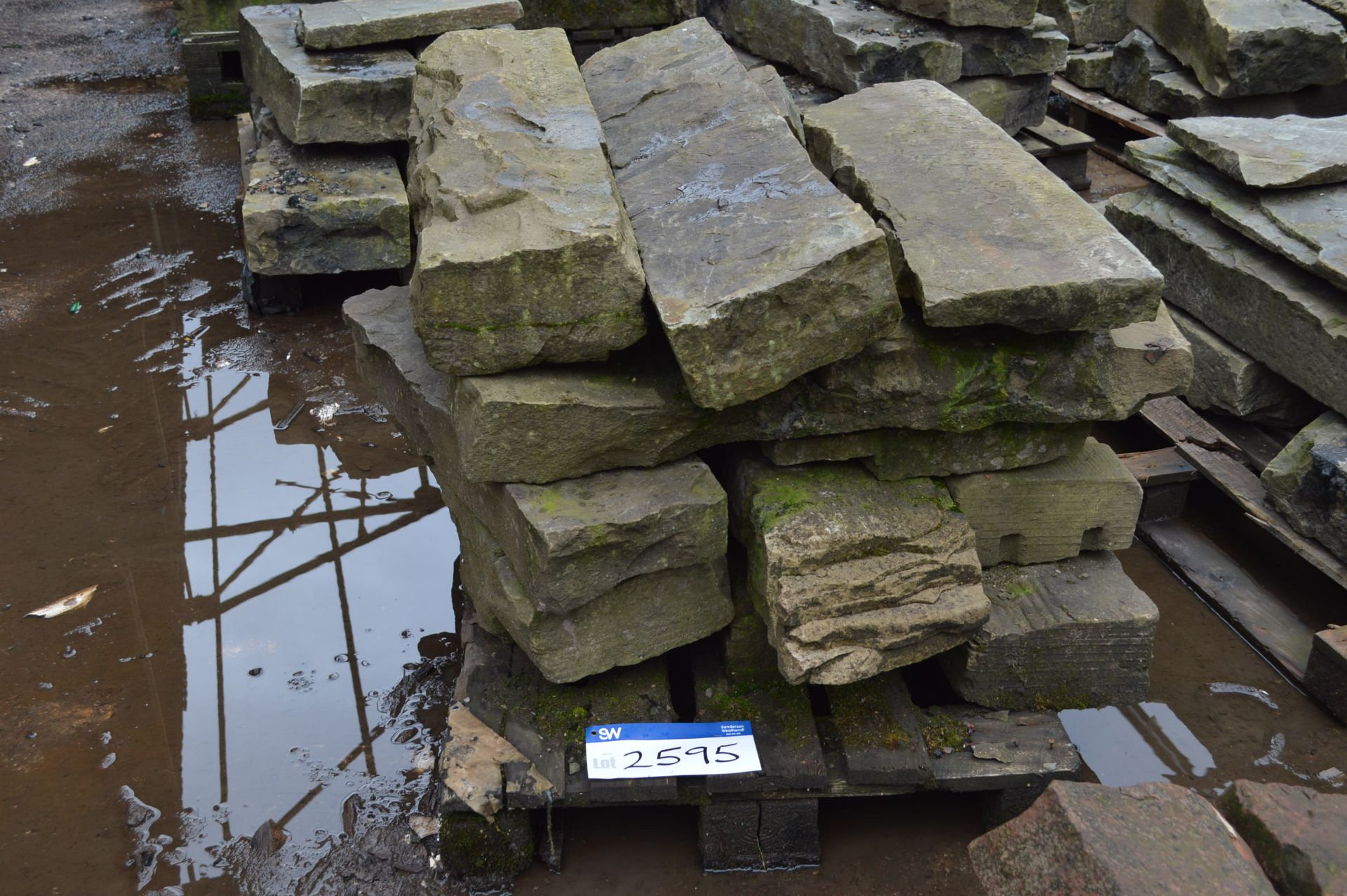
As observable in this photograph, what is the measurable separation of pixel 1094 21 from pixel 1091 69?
65 cm

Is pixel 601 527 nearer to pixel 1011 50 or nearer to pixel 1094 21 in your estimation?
pixel 1011 50

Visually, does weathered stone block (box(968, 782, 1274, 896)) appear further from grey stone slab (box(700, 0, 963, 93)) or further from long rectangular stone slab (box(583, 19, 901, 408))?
grey stone slab (box(700, 0, 963, 93))

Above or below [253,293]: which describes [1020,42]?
above

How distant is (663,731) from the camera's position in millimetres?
3066

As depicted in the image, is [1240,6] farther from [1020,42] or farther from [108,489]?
[108,489]

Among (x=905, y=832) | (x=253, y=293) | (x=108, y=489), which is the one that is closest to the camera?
(x=905, y=832)

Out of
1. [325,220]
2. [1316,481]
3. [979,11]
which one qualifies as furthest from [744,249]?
[979,11]

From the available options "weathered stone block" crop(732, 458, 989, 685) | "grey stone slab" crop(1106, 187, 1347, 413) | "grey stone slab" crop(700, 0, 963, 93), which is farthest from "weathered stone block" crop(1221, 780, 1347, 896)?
"grey stone slab" crop(700, 0, 963, 93)

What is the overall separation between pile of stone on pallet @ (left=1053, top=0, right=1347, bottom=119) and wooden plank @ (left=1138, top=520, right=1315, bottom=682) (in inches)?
138

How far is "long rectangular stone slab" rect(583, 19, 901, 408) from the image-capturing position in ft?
8.94

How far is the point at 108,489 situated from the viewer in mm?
4543

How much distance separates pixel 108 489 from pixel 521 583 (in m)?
2.30

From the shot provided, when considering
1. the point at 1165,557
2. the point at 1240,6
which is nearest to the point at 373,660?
the point at 1165,557

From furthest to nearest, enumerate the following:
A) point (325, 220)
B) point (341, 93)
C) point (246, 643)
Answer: point (341, 93) < point (325, 220) < point (246, 643)
